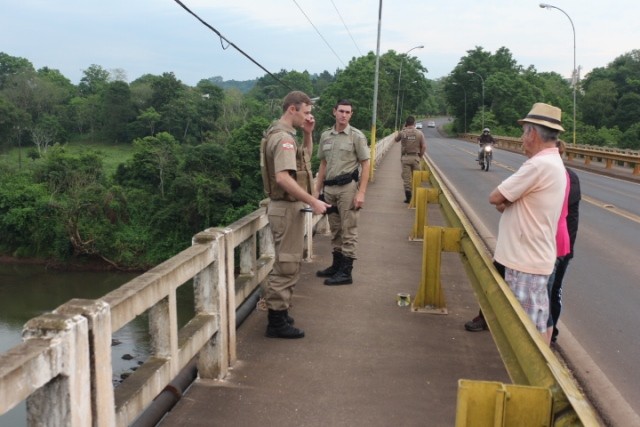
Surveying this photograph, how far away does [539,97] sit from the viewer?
91062mm

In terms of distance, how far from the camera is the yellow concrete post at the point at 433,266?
5.63 metres

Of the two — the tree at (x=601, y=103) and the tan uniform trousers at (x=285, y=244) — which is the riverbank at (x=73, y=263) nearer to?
the tan uniform trousers at (x=285, y=244)

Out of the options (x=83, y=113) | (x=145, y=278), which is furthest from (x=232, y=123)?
(x=145, y=278)

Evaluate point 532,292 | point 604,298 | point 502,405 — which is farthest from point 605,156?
point 502,405

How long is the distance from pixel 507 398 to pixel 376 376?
7.54ft

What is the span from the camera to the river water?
1123 inches

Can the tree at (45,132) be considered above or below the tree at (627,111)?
below

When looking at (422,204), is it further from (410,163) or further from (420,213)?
(410,163)

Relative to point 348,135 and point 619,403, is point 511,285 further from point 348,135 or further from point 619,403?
point 348,135

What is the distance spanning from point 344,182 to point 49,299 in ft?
127

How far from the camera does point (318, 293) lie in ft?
21.3

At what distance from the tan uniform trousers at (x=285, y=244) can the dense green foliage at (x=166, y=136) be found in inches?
269

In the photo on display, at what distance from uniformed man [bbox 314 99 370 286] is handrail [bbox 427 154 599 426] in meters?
2.29

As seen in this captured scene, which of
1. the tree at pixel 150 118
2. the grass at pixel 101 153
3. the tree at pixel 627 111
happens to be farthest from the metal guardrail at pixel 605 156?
the tree at pixel 150 118
